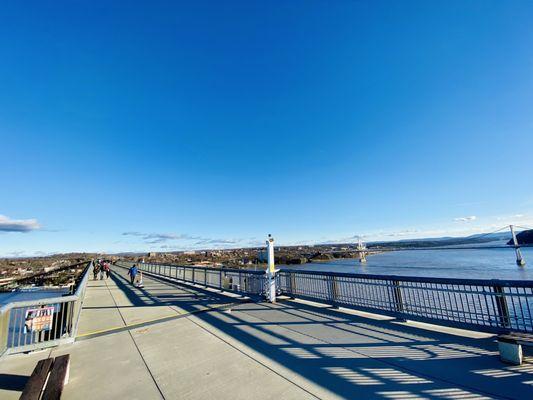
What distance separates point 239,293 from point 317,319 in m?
5.35

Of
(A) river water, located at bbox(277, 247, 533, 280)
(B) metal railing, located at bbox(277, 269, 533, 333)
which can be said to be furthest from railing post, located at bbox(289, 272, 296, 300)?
(A) river water, located at bbox(277, 247, 533, 280)

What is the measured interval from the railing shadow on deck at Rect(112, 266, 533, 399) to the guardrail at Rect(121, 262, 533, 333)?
520 millimetres

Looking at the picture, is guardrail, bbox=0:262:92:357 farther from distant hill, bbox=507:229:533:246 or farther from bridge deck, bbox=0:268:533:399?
distant hill, bbox=507:229:533:246

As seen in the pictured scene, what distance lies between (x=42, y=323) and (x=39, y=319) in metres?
0.11

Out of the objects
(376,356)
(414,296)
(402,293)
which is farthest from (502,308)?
(376,356)

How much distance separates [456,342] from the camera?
16.3ft

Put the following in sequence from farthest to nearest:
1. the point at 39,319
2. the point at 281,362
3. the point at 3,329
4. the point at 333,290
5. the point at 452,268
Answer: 1. the point at 452,268
2. the point at 333,290
3. the point at 39,319
4. the point at 3,329
5. the point at 281,362

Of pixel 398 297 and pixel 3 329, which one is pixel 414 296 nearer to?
pixel 398 297

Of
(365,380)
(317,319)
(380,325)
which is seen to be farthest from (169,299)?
(365,380)

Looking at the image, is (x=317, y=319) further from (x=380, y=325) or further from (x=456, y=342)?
(x=456, y=342)

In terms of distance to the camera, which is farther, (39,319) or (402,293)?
(402,293)

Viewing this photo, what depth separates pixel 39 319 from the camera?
19.2 ft

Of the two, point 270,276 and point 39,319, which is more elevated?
point 270,276

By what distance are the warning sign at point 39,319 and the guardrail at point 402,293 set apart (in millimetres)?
6289
